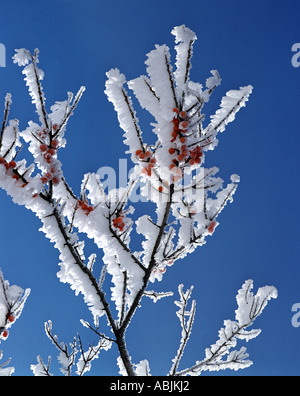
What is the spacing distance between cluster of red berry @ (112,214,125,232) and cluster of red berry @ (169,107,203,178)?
27.5 inches

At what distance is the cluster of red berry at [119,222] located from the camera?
263cm

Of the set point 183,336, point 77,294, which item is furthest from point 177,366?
point 77,294

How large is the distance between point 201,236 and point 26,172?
1.58m

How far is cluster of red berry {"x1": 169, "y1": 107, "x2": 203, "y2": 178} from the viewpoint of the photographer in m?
2.17

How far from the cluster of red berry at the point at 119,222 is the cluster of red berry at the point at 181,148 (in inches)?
27.5

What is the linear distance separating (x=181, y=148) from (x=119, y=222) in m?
0.88

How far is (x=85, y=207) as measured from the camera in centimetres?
263

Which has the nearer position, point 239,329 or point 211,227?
point 211,227

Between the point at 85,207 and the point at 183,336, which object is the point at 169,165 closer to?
the point at 85,207

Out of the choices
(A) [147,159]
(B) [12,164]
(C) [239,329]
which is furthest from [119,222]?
Result: (C) [239,329]

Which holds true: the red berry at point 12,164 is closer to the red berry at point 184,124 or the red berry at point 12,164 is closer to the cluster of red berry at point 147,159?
the cluster of red berry at point 147,159

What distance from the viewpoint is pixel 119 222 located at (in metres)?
2.65

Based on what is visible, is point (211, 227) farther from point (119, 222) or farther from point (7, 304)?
point (7, 304)

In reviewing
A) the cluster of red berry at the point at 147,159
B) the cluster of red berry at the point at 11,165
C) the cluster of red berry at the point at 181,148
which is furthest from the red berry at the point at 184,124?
the cluster of red berry at the point at 11,165
